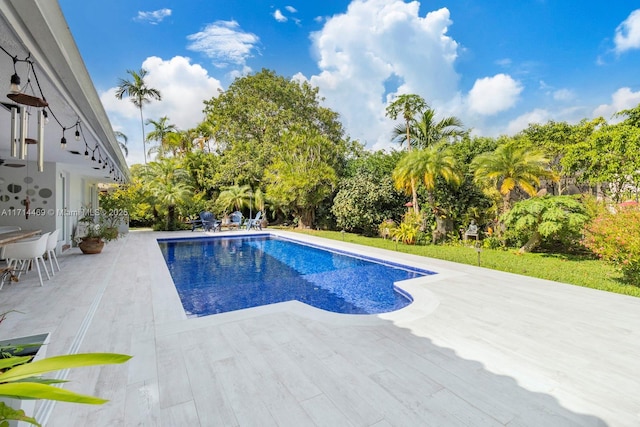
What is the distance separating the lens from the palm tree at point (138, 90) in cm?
2272

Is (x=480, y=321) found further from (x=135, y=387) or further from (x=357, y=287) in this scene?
(x=135, y=387)

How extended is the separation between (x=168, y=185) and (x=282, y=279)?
37.2ft

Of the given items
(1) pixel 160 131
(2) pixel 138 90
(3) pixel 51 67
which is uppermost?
(2) pixel 138 90

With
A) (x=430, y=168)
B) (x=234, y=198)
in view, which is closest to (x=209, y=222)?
(x=234, y=198)

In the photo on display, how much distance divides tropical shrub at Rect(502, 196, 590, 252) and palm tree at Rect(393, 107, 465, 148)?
254 inches

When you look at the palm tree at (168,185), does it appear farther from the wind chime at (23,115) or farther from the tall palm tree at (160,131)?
the wind chime at (23,115)

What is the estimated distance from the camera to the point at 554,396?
2410mm

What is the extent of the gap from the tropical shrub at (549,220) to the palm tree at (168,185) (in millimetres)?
14686

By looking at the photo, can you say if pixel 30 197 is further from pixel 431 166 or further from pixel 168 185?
pixel 431 166

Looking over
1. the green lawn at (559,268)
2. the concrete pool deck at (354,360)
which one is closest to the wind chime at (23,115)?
the concrete pool deck at (354,360)

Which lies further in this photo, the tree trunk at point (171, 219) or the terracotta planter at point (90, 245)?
the tree trunk at point (171, 219)

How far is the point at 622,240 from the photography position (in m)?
5.88

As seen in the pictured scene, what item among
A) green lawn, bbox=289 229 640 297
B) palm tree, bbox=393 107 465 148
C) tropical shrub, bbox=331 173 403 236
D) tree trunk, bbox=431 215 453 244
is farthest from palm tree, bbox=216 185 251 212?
green lawn, bbox=289 229 640 297

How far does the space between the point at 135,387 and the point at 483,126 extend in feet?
64.4
